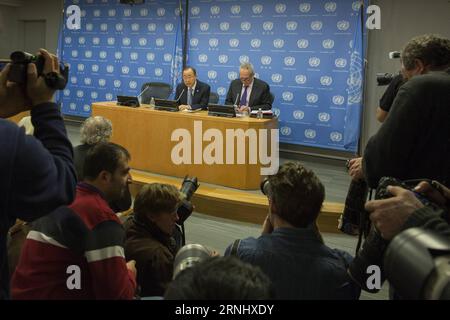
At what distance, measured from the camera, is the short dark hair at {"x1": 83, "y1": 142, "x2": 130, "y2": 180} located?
1702 mm

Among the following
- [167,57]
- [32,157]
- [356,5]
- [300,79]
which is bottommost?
[32,157]

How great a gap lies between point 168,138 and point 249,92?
1238 millimetres

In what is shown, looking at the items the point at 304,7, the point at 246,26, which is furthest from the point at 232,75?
the point at 304,7

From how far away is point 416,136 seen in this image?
1.50 metres

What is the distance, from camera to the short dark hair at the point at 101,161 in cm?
170

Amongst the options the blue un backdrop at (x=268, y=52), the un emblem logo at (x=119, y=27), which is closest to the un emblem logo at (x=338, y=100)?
the blue un backdrop at (x=268, y=52)

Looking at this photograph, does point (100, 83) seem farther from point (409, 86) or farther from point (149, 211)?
point (409, 86)

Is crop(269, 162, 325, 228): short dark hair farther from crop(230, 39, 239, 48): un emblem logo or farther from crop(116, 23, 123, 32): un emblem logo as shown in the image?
crop(116, 23, 123, 32): un emblem logo

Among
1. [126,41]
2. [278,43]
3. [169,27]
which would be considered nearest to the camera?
[278,43]

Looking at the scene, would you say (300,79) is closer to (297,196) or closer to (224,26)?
(224,26)

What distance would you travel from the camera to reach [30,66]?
1.04 m

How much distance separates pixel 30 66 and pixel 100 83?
7.30m

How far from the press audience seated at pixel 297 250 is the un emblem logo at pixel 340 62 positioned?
4611 millimetres
